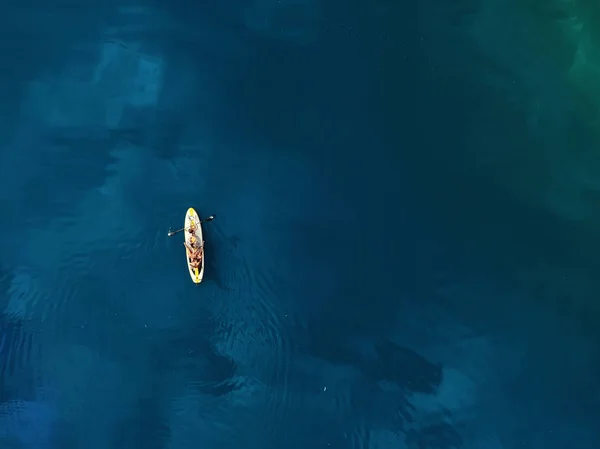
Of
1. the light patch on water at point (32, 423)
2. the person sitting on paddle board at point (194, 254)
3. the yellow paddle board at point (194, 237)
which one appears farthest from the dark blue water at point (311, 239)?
the person sitting on paddle board at point (194, 254)

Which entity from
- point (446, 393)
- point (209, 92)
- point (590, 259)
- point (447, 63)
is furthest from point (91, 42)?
point (590, 259)

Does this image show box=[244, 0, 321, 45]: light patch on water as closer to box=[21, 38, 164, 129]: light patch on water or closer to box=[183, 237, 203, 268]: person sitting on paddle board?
box=[21, 38, 164, 129]: light patch on water

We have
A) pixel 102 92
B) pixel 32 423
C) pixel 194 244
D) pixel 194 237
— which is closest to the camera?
pixel 194 244

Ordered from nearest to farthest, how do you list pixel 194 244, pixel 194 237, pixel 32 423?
pixel 194 244 → pixel 194 237 → pixel 32 423

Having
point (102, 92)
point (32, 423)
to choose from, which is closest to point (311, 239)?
point (102, 92)

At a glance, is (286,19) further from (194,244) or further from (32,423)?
(32,423)

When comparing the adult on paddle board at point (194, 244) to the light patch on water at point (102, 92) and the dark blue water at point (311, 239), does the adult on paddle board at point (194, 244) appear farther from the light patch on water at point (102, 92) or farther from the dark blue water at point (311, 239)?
the light patch on water at point (102, 92)

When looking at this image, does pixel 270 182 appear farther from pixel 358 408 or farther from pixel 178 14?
pixel 358 408
